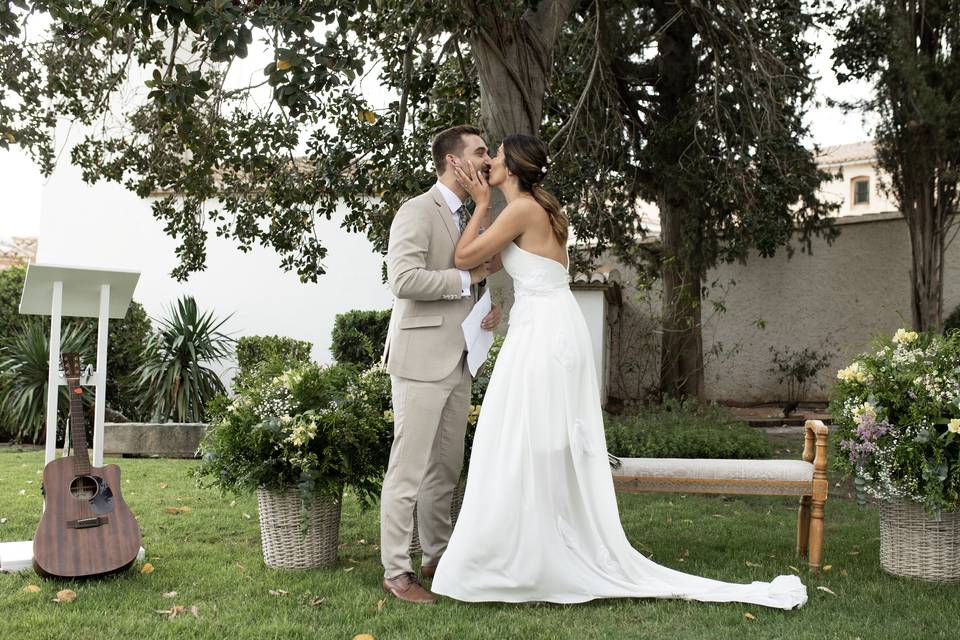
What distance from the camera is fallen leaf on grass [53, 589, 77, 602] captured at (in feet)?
13.0

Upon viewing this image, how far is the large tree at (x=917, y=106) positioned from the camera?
10305 millimetres

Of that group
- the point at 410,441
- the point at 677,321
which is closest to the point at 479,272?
the point at 410,441

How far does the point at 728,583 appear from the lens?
4.24 meters

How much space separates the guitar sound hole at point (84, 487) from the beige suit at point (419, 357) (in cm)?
155

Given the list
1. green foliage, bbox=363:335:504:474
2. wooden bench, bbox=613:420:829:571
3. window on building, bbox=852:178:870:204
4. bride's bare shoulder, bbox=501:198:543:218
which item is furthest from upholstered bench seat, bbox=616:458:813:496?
window on building, bbox=852:178:870:204

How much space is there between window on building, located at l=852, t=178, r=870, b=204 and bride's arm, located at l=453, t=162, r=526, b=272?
44.4 meters

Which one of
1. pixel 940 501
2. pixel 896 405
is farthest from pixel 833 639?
pixel 896 405

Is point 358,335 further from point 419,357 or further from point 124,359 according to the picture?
point 419,357

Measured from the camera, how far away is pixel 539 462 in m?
4.08

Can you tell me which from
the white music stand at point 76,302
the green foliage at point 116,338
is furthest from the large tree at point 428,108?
the green foliage at point 116,338

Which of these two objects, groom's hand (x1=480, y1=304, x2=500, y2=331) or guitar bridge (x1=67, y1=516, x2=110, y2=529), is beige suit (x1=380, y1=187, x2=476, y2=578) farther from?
guitar bridge (x1=67, y1=516, x2=110, y2=529)

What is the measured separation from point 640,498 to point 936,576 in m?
2.96

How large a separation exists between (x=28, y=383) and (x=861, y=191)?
42932 mm

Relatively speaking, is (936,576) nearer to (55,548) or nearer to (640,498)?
(640,498)
